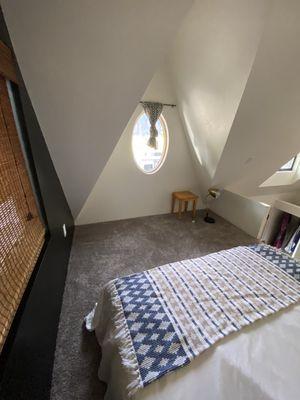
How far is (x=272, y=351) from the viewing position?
0.88 meters

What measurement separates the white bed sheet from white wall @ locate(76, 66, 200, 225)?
2.35 m

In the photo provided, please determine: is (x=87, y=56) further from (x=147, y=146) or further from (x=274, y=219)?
(x=274, y=219)

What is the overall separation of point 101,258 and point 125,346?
5.25 ft

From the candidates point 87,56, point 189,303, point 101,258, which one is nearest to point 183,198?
point 101,258

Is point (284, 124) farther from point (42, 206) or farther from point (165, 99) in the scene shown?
point (42, 206)

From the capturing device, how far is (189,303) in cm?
109

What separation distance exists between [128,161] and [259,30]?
214 cm

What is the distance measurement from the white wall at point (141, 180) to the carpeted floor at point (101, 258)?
21 centimetres

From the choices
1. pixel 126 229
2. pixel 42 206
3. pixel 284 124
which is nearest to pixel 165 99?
pixel 284 124

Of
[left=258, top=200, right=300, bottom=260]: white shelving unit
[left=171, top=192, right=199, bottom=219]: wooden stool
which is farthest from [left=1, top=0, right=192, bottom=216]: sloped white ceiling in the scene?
[left=258, top=200, right=300, bottom=260]: white shelving unit

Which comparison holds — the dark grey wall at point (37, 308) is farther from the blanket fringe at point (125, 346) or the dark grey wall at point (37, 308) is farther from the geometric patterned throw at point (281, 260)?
the geometric patterned throw at point (281, 260)

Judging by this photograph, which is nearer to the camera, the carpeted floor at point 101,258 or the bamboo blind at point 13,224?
the bamboo blind at point 13,224

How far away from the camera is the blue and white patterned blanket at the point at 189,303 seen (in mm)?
860

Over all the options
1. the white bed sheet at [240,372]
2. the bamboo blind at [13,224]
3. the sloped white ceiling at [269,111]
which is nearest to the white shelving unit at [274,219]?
the sloped white ceiling at [269,111]
